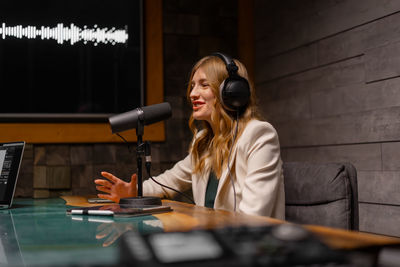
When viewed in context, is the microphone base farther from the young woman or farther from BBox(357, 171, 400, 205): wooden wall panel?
BBox(357, 171, 400, 205): wooden wall panel

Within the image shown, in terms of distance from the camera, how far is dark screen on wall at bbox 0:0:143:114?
2.84 meters

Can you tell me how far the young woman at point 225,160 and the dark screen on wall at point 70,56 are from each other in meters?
1.06

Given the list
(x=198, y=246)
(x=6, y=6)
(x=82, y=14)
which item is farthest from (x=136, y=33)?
(x=198, y=246)

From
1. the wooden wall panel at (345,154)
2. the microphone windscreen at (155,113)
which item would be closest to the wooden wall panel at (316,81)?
the wooden wall panel at (345,154)

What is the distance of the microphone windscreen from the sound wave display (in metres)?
1.54

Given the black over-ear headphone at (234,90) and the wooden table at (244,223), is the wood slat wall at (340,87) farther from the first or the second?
the wooden table at (244,223)

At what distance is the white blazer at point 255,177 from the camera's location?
1.59 metres

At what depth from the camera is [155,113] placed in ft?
5.07

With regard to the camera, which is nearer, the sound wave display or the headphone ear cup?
the headphone ear cup

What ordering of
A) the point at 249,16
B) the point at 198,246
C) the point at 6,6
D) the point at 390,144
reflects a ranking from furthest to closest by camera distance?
the point at 249,16 < the point at 6,6 < the point at 390,144 < the point at 198,246

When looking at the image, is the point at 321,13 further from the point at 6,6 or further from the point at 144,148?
the point at 6,6

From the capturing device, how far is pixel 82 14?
2936 millimetres

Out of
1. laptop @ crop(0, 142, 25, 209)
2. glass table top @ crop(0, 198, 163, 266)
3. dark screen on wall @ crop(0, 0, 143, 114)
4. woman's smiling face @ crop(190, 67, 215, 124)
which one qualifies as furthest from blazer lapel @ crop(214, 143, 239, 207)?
dark screen on wall @ crop(0, 0, 143, 114)

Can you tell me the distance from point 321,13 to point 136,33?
115cm
